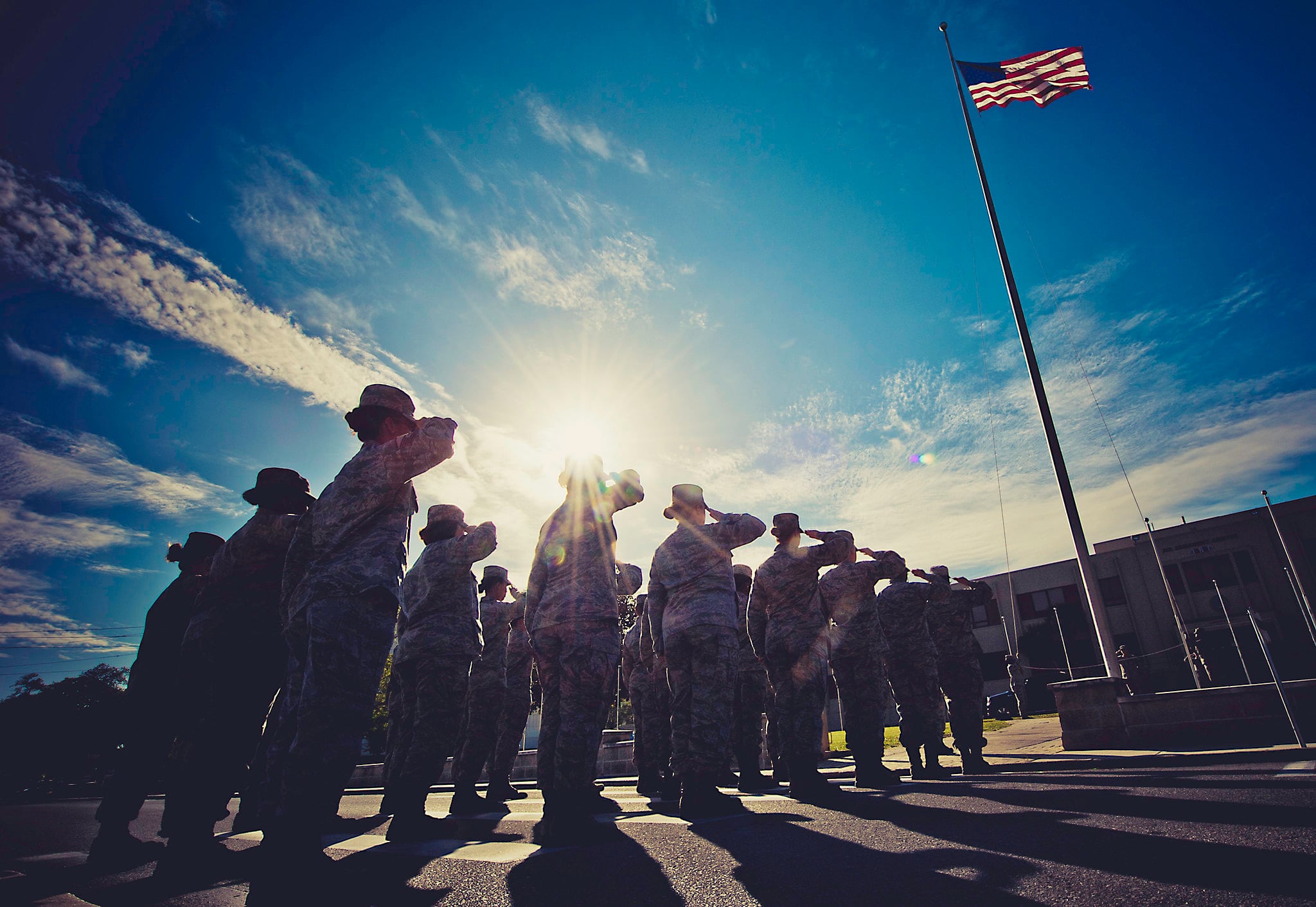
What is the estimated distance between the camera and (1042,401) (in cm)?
1148

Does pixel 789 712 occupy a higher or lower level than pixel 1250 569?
lower

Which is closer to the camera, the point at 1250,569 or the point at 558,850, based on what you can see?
the point at 558,850

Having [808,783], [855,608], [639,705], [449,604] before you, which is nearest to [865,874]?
[808,783]

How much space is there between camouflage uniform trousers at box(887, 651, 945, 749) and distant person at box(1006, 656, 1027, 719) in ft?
66.6

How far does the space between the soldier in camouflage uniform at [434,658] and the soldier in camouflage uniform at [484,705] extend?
89 centimetres

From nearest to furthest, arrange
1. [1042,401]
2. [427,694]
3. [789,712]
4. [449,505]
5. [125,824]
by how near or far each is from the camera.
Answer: [125,824], [427,694], [789,712], [449,505], [1042,401]

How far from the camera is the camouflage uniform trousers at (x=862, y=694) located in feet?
18.7

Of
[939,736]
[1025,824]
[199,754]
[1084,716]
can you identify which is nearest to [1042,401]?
[1084,716]

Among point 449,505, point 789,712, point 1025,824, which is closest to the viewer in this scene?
point 1025,824

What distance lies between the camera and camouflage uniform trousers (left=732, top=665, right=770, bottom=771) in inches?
306

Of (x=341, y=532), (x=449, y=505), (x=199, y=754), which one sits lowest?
(x=199, y=754)

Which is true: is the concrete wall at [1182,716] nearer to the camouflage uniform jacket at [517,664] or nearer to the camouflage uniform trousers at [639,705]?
the camouflage uniform trousers at [639,705]

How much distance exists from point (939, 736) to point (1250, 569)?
37.0 meters

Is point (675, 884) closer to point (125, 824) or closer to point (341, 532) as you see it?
point (341, 532)
